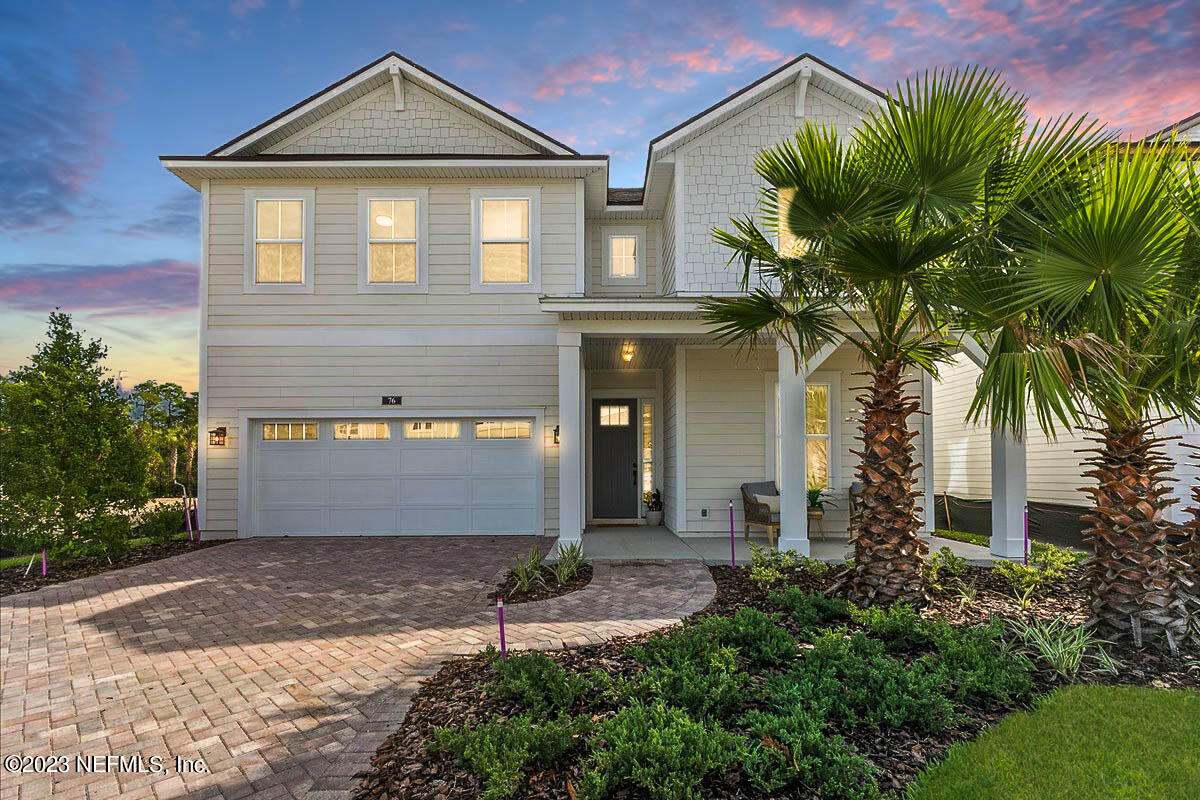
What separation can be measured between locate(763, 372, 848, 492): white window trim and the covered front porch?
2 cm

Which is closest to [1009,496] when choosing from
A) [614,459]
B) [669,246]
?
[669,246]

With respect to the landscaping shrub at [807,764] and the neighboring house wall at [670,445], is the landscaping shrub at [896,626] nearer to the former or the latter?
the landscaping shrub at [807,764]

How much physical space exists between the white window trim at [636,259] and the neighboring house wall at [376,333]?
1.24m

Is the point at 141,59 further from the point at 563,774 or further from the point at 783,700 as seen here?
the point at 783,700

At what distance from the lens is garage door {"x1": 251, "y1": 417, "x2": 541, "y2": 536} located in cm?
1057

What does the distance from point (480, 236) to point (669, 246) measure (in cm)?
338

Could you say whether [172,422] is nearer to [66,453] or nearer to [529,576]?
[66,453]

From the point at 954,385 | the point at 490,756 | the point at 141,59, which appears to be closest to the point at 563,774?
the point at 490,756

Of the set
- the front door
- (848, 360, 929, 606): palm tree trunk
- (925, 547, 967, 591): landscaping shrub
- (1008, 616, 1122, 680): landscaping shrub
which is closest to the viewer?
(1008, 616, 1122, 680): landscaping shrub

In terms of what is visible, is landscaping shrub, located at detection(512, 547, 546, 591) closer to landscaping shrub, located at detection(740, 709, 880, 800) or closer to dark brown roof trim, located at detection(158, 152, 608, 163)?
landscaping shrub, located at detection(740, 709, 880, 800)

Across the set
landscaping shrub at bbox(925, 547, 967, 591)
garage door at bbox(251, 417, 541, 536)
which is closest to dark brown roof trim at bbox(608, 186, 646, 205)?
garage door at bbox(251, 417, 541, 536)

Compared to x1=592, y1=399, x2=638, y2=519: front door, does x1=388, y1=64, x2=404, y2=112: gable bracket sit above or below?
above

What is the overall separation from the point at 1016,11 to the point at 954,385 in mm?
8711

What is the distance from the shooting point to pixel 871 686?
11.7 ft
